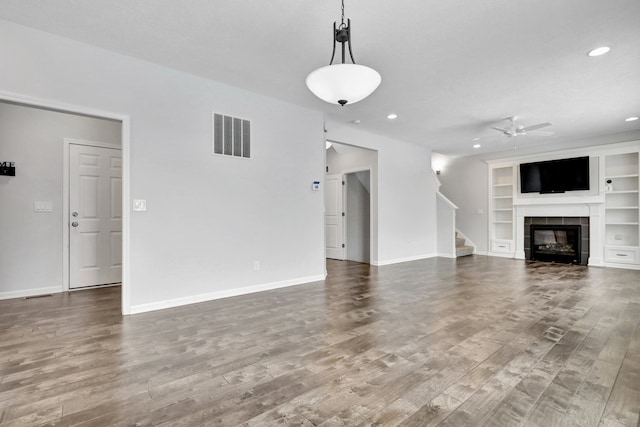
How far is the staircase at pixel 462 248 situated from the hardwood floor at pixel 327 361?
3.77 meters

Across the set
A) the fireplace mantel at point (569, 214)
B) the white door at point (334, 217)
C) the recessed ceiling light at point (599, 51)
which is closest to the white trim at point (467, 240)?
the fireplace mantel at point (569, 214)

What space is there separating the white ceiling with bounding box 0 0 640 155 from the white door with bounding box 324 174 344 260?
2.87m

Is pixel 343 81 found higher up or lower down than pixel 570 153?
lower down

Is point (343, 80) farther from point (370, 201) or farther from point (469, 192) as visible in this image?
point (469, 192)

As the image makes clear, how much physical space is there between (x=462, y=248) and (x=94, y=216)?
25.9ft

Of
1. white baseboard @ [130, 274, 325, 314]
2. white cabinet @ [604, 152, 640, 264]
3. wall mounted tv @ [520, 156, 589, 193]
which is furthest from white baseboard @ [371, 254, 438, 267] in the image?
white cabinet @ [604, 152, 640, 264]

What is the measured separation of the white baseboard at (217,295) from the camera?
3.44 m

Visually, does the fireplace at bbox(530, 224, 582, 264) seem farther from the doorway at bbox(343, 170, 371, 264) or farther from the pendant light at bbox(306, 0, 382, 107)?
the pendant light at bbox(306, 0, 382, 107)

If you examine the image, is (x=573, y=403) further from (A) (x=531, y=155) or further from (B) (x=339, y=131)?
(A) (x=531, y=155)

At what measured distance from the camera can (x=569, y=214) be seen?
22.7 ft

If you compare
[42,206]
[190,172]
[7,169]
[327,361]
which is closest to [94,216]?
[42,206]

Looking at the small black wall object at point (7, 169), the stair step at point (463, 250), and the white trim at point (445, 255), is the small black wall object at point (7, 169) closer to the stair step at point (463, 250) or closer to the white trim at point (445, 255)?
the white trim at point (445, 255)

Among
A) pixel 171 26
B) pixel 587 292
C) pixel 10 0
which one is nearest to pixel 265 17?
pixel 171 26

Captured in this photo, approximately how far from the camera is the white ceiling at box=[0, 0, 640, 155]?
256cm
